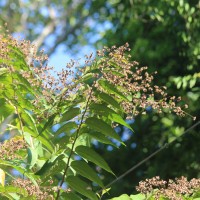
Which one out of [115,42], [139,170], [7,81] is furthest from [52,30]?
[7,81]

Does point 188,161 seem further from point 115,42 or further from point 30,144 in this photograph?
point 30,144

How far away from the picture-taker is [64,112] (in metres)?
1.97

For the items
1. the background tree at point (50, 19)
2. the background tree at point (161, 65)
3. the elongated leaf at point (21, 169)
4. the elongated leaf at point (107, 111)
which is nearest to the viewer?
the elongated leaf at point (21, 169)

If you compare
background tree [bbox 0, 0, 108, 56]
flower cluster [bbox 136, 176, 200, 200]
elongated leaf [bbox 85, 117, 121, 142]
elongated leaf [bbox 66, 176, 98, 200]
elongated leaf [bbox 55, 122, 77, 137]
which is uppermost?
background tree [bbox 0, 0, 108, 56]

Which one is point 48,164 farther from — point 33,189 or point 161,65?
point 161,65

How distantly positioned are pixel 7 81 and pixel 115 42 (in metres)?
5.65

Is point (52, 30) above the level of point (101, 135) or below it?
above

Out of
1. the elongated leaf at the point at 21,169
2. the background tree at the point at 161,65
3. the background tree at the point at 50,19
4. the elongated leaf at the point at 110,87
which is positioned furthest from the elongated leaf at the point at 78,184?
the background tree at the point at 50,19

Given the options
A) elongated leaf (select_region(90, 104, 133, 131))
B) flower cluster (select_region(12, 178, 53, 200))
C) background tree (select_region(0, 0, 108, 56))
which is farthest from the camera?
background tree (select_region(0, 0, 108, 56))

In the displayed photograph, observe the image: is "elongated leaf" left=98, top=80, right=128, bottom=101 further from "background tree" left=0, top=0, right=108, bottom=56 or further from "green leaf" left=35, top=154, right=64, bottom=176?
"background tree" left=0, top=0, right=108, bottom=56

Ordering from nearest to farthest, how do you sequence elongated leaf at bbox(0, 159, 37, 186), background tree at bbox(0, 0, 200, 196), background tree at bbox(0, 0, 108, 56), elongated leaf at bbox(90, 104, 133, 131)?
elongated leaf at bbox(0, 159, 37, 186)
elongated leaf at bbox(90, 104, 133, 131)
background tree at bbox(0, 0, 200, 196)
background tree at bbox(0, 0, 108, 56)

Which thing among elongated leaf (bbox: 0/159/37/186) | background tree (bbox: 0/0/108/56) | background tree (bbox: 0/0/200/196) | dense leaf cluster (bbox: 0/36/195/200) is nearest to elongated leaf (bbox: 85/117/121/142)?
dense leaf cluster (bbox: 0/36/195/200)

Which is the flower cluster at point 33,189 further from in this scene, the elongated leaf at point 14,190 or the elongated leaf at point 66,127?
the elongated leaf at point 66,127

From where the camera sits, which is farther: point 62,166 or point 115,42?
point 115,42
